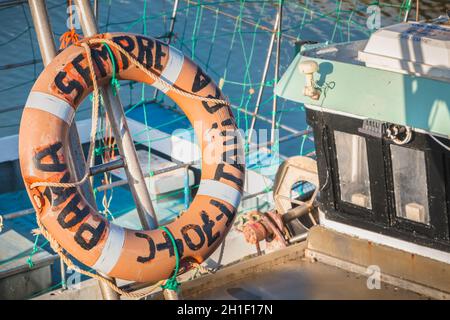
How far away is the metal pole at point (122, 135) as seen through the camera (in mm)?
4586

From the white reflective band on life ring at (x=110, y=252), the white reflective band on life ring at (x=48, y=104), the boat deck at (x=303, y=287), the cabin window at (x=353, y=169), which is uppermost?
the white reflective band on life ring at (x=48, y=104)

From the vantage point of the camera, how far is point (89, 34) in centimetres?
462

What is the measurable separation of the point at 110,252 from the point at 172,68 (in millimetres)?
1054

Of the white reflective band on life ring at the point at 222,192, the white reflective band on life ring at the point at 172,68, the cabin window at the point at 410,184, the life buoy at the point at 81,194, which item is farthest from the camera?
the cabin window at the point at 410,184

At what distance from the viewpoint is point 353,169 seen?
604 centimetres

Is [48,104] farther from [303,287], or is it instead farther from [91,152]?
[303,287]

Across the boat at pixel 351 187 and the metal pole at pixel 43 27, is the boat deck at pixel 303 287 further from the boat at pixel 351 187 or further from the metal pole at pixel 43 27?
the metal pole at pixel 43 27

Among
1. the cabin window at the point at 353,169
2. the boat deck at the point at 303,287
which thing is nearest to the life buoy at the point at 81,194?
the boat deck at the point at 303,287

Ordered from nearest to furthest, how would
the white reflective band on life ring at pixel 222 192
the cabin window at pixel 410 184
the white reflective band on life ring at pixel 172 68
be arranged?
the white reflective band on life ring at pixel 172 68
the white reflective band on life ring at pixel 222 192
the cabin window at pixel 410 184

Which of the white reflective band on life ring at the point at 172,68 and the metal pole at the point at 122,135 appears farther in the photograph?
the white reflective band on life ring at the point at 172,68

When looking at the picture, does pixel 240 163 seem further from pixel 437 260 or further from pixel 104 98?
pixel 437 260

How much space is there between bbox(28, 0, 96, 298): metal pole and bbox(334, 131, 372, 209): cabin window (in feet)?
6.83

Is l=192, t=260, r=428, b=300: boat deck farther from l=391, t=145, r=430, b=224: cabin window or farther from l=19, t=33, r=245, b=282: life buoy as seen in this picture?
l=19, t=33, r=245, b=282: life buoy

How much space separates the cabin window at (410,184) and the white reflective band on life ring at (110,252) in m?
2.13
